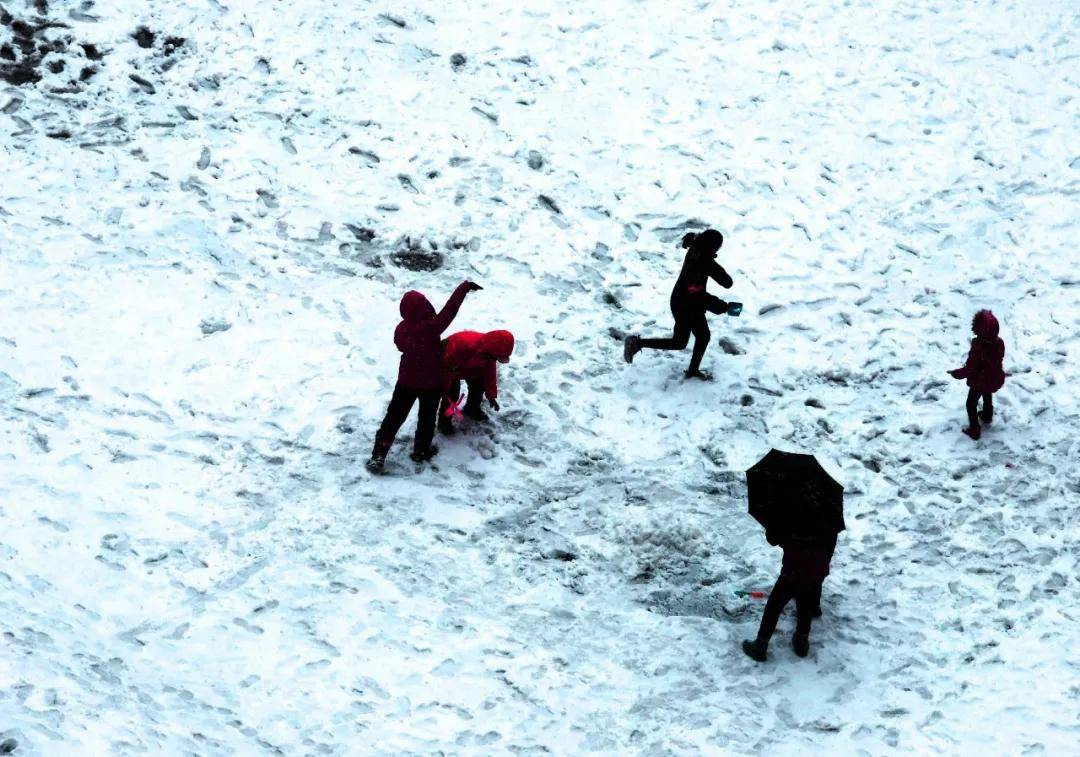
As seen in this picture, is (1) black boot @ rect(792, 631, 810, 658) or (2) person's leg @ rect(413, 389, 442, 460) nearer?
(1) black boot @ rect(792, 631, 810, 658)

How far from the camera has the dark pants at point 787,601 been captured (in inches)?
303

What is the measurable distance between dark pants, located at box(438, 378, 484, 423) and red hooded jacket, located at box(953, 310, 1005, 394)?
4.07m

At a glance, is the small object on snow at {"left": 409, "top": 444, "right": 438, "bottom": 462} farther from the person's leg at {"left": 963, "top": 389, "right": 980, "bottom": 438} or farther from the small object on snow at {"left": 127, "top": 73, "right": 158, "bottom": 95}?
the small object on snow at {"left": 127, "top": 73, "right": 158, "bottom": 95}

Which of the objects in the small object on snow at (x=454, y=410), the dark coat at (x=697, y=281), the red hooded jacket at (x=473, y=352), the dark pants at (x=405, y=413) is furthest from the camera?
the dark coat at (x=697, y=281)

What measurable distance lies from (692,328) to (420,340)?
2.75 metres

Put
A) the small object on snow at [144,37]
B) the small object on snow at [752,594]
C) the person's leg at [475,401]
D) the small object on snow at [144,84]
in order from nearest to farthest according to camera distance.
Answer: the small object on snow at [752,594]
the person's leg at [475,401]
the small object on snow at [144,84]
the small object on snow at [144,37]

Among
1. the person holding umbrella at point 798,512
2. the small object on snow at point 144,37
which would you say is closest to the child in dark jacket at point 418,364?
the person holding umbrella at point 798,512

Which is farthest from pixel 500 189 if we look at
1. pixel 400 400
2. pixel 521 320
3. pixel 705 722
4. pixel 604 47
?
pixel 705 722

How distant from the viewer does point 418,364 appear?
899 centimetres

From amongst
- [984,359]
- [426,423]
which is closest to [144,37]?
[426,423]

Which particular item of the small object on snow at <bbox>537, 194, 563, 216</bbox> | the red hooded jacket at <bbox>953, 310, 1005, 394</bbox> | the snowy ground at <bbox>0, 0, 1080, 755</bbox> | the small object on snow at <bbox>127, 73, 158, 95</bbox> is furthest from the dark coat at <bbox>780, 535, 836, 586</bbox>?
the small object on snow at <bbox>127, 73, 158, 95</bbox>

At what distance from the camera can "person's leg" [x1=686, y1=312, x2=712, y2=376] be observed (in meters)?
10.3

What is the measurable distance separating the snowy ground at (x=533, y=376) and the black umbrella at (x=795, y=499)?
1079mm

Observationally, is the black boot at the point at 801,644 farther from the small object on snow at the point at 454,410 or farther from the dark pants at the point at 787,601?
the small object on snow at the point at 454,410
